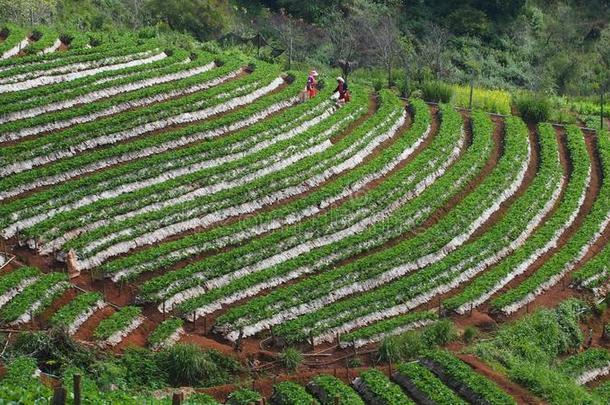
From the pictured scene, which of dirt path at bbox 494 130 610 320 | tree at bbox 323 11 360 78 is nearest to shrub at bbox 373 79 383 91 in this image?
tree at bbox 323 11 360 78

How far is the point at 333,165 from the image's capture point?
42125 millimetres

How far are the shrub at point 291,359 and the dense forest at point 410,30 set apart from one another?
95.7 feet

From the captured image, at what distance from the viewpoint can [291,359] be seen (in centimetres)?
3091

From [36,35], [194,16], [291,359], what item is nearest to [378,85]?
[194,16]

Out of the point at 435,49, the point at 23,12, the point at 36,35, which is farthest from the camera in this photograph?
the point at 435,49

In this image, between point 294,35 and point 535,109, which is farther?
point 294,35

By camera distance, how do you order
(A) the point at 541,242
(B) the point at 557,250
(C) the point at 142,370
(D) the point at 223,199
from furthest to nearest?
(B) the point at 557,250, (A) the point at 541,242, (D) the point at 223,199, (C) the point at 142,370

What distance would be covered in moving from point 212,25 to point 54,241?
32.9m

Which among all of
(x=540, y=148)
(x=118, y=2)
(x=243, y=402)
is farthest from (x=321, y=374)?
(x=118, y=2)

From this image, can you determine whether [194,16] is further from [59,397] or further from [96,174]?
[59,397]

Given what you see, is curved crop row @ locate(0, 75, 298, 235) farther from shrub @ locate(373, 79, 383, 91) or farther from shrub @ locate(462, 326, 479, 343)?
shrub @ locate(462, 326, 479, 343)

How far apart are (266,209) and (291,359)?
29.9 ft

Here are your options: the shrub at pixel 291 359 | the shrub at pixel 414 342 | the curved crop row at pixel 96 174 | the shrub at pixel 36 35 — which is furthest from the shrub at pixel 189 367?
the shrub at pixel 36 35

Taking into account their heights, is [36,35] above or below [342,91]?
above
